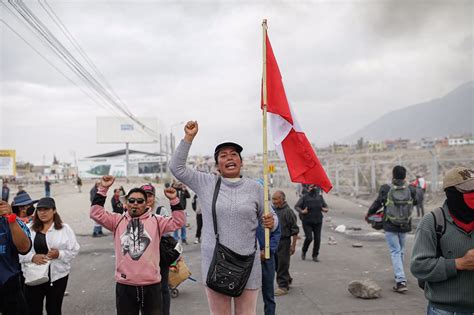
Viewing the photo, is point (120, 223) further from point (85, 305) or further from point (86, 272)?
point (86, 272)

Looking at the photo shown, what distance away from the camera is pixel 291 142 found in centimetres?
446

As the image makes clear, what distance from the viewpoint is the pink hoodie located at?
3840mm

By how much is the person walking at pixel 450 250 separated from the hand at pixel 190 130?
1.82 m

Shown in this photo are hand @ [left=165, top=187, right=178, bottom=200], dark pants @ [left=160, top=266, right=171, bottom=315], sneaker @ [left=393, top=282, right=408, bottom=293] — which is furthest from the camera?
sneaker @ [left=393, top=282, right=408, bottom=293]

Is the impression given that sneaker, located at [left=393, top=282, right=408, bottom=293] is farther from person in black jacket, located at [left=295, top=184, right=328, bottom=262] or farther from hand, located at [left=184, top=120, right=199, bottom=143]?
hand, located at [left=184, top=120, right=199, bottom=143]

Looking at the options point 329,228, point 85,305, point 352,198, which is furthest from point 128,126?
point 85,305

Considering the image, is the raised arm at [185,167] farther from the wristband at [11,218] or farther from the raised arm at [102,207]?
the wristband at [11,218]

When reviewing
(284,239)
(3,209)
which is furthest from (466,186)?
(284,239)

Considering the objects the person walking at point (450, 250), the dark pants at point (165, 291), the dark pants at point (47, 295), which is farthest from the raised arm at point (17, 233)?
the person walking at point (450, 250)

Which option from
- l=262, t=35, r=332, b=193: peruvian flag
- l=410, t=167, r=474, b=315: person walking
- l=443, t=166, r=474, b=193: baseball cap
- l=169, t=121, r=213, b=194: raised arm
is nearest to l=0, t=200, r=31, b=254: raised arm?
l=169, t=121, r=213, b=194: raised arm

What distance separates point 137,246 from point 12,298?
3.85 ft

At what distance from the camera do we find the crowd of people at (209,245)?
2857mm

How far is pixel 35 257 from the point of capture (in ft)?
14.5

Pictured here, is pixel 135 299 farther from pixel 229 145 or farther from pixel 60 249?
pixel 229 145
